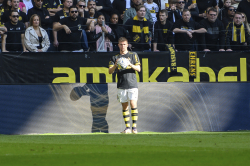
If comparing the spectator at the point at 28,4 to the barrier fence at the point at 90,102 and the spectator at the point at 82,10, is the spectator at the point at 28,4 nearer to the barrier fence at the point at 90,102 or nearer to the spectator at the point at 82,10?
the spectator at the point at 82,10

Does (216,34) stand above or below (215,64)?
above

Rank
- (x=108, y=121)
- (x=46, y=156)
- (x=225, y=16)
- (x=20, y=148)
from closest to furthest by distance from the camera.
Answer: (x=46, y=156)
(x=20, y=148)
(x=108, y=121)
(x=225, y=16)

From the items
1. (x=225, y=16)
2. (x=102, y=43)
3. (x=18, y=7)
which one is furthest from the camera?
(x=225, y=16)

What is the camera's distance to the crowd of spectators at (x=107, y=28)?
11633 mm

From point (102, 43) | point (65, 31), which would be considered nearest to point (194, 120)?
point (102, 43)

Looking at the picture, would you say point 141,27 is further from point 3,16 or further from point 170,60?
point 3,16

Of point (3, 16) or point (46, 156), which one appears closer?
point (46, 156)

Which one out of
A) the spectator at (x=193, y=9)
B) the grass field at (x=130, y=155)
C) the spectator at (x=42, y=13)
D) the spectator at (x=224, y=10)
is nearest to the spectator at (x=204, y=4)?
the spectator at (x=224, y=10)

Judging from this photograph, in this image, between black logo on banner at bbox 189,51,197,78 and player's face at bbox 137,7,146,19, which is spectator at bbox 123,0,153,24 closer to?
player's face at bbox 137,7,146,19

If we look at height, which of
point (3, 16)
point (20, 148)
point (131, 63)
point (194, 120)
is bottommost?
point (194, 120)

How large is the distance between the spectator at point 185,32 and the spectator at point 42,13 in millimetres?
4160

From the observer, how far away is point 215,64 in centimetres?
1216

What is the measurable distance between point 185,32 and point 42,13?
4.78 metres

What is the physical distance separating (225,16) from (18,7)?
25.2 ft
